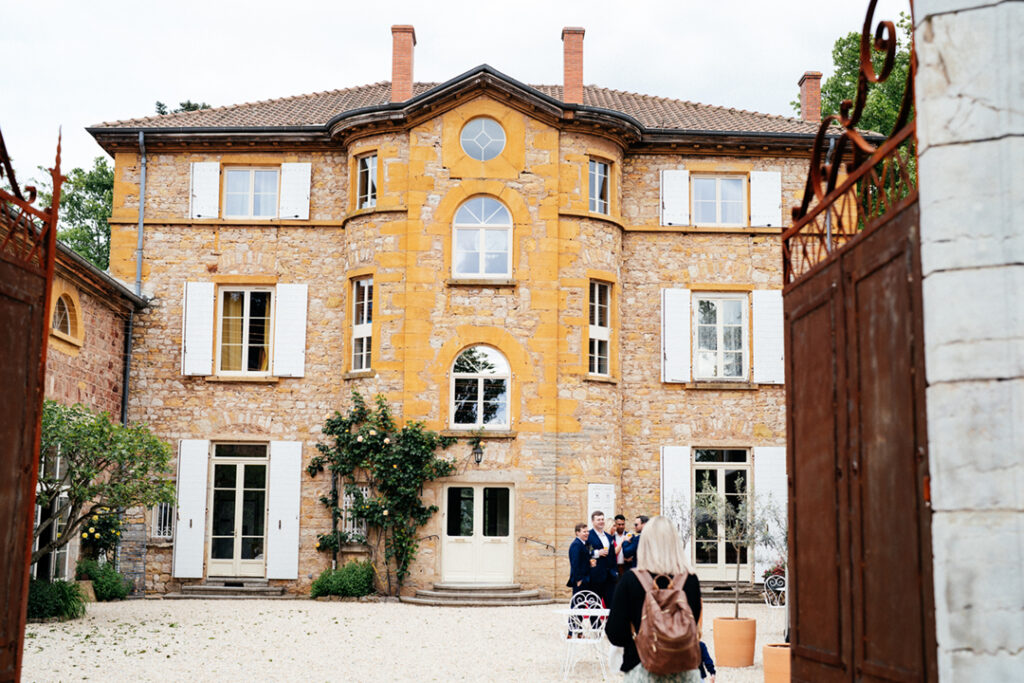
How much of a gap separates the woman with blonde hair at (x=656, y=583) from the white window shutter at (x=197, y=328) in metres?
15.3

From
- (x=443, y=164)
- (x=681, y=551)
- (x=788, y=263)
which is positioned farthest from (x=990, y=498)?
(x=443, y=164)

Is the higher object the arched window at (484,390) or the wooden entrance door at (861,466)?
the arched window at (484,390)


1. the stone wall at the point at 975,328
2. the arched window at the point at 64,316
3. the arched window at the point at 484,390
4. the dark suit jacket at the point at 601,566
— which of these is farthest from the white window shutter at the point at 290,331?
the stone wall at the point at 975,328

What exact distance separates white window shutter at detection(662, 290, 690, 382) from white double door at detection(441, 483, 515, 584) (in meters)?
3.65

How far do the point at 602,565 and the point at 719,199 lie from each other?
10.1m

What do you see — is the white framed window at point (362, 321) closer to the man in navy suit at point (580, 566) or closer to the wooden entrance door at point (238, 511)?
the wooden entrance door at point (238, 511)

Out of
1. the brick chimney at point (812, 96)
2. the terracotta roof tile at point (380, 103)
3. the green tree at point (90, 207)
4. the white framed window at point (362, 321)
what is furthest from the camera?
the green tree at point (90, 207)

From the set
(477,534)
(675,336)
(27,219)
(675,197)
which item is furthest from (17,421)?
(675,197)

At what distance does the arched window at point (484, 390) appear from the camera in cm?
1852

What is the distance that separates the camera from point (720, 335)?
19641 mm

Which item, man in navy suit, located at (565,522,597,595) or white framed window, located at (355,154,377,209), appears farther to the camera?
white framed window, located at (355,154,377,209)

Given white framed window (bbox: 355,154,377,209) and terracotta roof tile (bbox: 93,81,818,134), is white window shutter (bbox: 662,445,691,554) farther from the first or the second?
white framed window (bbox: 355,154,377,209)

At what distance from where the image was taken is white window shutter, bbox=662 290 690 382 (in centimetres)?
1933

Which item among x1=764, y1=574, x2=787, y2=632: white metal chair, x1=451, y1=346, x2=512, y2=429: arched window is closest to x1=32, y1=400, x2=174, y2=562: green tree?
x1=451, y1=346, x2=512, y2=429: arched window
